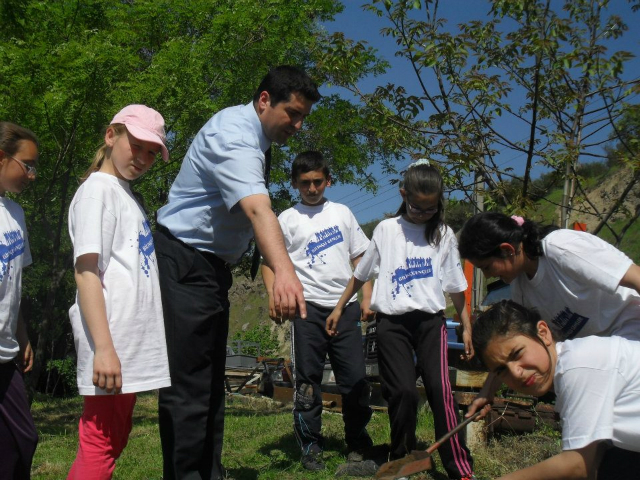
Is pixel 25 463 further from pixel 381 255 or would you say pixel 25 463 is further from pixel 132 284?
pixel 381 255

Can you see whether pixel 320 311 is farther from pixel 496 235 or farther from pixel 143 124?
pixel 143 124

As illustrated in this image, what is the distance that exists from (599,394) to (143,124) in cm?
205

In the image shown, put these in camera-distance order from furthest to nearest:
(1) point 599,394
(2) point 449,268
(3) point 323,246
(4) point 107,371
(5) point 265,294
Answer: (5) point 265,294
(3) point 323,246
(2) point 449,268
(4) point 107,371
(1) point 599,394

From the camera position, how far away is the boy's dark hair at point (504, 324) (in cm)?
262

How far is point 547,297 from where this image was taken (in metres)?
3.25

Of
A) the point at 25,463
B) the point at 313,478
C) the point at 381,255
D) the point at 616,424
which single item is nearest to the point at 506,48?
the point at 381,255

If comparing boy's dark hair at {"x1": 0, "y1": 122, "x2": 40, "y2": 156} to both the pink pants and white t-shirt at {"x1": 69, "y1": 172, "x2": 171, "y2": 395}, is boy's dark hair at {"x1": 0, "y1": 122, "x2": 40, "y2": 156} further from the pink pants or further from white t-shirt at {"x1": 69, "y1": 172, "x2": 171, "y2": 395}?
the pink pants

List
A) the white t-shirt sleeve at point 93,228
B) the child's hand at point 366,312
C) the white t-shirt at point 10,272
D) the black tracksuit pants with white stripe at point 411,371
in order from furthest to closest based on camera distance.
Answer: the child's hand at point 366,312 < the black tracksuit pants with white stripe at point 411,371 < the white t-shirt at point 10,272 < the white t-shirt sleeve at point 93,228

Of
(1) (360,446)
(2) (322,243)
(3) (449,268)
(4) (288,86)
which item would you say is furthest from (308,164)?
(1) (360,446)

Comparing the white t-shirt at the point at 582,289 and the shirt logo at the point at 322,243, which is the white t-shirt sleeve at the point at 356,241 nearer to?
the shirt logo at the point at 322,243

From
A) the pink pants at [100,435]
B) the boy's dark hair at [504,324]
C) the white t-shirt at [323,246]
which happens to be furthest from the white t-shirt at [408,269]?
the pink pants at [100,435]

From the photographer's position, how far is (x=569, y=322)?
3.25 m

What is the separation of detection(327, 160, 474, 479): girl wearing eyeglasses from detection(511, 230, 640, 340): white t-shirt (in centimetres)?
117

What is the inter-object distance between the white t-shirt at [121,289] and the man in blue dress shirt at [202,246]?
292 millimetres
